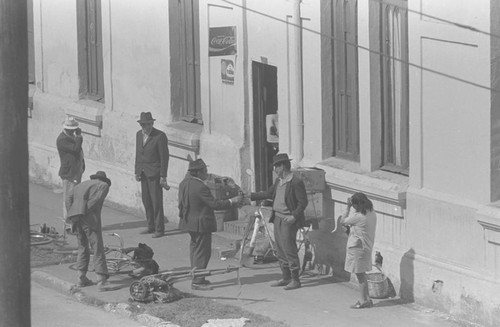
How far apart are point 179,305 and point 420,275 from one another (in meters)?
2.77

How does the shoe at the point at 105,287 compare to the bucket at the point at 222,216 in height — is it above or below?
below

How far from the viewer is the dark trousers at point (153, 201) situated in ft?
58.5

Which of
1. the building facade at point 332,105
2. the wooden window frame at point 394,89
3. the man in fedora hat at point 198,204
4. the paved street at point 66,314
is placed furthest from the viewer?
the man in fedora hat at point 198,204

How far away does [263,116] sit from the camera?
17.3 metres

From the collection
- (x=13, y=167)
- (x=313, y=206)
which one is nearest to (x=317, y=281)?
(x=313, y=206)

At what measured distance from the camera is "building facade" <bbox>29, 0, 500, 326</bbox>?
13.3 metres

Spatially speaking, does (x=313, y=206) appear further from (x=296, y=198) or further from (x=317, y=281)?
(x=317, y=281)

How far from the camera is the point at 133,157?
19.8 metres

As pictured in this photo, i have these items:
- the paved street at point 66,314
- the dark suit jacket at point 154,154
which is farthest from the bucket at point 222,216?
the paved street at point 66,314

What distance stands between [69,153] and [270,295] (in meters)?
4.58

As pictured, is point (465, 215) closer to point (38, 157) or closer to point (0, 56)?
point (0, 56)

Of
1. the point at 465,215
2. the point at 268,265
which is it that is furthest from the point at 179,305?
the point at 465,215

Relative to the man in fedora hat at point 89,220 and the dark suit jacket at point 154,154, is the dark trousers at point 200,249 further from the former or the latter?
the dark suit jacket at point 154,154

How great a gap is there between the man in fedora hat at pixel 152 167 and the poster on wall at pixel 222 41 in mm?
1324
